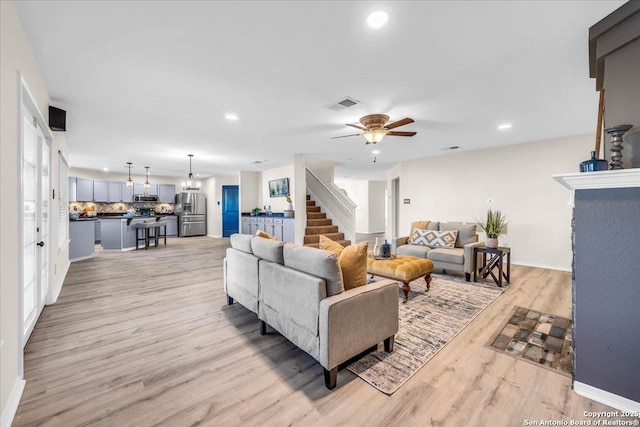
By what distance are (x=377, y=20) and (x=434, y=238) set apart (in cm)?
399

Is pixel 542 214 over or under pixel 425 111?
under

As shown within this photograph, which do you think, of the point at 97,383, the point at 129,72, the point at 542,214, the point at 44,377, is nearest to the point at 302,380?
the point at 97,383

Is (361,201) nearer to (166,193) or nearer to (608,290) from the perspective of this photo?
(166,193)

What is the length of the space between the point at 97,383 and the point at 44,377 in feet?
1.47

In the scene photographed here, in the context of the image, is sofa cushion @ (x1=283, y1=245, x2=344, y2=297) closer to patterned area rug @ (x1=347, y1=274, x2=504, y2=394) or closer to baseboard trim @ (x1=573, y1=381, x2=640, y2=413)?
patterned area rug @ (x1=347, y1=274, x2=504, y2=394)

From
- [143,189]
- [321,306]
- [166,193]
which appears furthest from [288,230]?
[143,189]

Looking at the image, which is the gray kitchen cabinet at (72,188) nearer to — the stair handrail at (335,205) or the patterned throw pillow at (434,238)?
the stair handrail at (335,205)

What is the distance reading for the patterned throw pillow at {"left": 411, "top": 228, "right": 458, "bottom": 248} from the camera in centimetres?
478

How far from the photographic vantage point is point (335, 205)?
8062 millimetres

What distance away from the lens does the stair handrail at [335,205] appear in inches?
296

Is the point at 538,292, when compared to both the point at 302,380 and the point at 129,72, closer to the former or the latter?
the point at 302,380

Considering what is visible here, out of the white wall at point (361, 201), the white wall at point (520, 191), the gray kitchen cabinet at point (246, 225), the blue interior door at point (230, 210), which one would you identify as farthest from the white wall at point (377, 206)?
the blue interior door at point (230, 210)

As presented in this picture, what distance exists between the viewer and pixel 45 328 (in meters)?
2.73

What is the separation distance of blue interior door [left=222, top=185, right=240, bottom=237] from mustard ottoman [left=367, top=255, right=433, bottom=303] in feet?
25.7
